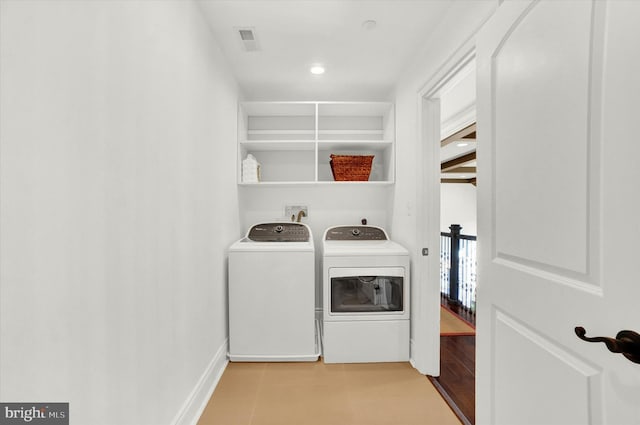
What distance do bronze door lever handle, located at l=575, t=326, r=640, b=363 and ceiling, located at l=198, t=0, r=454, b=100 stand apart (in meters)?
1.84

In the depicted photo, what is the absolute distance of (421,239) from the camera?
218cm

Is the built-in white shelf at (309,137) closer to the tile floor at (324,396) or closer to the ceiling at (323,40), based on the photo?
the ceiling at (323,40)

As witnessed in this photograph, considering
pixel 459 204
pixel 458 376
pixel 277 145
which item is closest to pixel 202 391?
pixel 458 376

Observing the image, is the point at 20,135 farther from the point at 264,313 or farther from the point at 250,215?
the point at 250,215

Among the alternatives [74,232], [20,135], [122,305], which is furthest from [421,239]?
[20,135]

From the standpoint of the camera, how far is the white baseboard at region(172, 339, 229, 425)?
60.6 inches

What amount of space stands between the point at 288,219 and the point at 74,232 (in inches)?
93.3

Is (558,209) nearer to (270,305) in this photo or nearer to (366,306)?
(366,306)

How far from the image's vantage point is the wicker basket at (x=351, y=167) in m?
2.87

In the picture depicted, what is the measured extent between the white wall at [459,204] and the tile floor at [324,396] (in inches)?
321

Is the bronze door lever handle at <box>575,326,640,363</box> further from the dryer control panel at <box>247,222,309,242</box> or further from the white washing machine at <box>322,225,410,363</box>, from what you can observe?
the dryer control panel at <box>247,222,309,242</box>

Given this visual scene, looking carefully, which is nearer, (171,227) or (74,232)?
(74,232)

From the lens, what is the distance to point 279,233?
275 cm
